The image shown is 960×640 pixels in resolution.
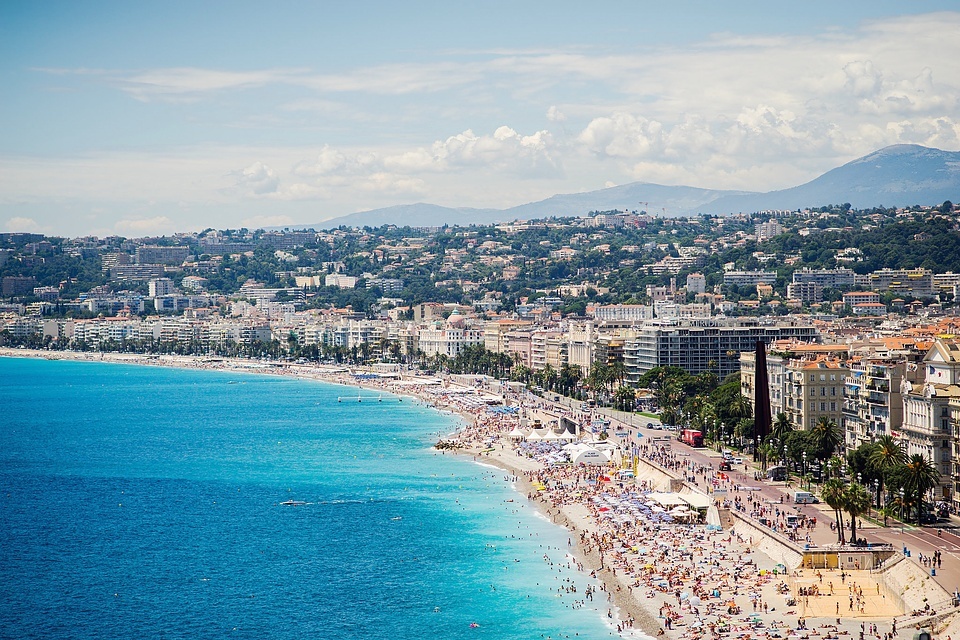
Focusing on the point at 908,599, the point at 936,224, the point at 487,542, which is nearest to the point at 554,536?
the point at 487,542

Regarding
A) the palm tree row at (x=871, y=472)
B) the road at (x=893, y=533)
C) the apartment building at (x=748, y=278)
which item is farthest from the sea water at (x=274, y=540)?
the apartment building at (x=748, y=278)

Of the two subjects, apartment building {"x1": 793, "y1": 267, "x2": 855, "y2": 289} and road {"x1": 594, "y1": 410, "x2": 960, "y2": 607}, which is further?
apartment building {"x1": 793, "y1": 267, "x2": 855, "y2": 289}

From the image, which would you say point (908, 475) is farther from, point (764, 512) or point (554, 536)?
point (554, 536)

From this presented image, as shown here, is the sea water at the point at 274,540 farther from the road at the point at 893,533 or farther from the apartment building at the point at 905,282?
the apartment building at the point at 905,282

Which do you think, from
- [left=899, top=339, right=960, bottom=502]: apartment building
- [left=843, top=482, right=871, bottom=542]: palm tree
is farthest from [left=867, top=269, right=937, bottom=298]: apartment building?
[left=843, top=482, right=871, bottom=542]: palm tree

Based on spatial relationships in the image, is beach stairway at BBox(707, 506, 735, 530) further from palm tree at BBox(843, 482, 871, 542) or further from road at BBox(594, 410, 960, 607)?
palm tree at BBox(843, 482, 871, 542)

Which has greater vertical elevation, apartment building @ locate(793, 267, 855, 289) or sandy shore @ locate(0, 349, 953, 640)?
apartment building @ locate(793, 267, 855, 289)
